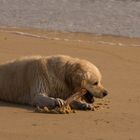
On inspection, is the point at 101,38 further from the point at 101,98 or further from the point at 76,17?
the point at 101,98

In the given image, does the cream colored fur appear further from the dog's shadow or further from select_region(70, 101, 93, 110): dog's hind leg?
select_region(70, 101, 93, 110): dog's hind leg

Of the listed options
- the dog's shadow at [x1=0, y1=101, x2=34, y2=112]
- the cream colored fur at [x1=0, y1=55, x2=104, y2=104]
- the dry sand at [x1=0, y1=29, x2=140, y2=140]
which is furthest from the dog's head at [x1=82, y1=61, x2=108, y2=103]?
the dog's shadow at [x1=0, y1=101, x2=34, y2=112]

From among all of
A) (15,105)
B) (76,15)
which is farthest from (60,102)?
(76,15)

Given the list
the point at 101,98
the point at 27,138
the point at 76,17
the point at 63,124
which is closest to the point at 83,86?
the point at 101,98

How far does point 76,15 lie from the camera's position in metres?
18.6

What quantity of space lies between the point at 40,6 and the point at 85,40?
5.74 metres

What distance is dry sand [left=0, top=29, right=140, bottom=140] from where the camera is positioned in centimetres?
673

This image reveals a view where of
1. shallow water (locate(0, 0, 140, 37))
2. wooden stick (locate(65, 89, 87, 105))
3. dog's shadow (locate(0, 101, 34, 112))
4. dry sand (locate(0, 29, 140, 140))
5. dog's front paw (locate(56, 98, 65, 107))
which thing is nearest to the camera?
dry sand (locate(0, 29, 140, 140))

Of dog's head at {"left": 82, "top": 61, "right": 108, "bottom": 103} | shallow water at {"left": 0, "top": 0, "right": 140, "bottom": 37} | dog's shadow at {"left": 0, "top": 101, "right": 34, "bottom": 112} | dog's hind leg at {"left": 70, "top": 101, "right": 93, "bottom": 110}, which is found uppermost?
dog's head at {"left": 82, "top": 61, "right": 108, "bottom": 103}

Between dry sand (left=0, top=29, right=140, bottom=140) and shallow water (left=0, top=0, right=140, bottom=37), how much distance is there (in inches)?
46.5

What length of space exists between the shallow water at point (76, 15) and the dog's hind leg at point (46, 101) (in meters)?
7.75

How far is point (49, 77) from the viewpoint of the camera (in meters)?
8.45

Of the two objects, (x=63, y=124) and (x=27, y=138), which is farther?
(x=63, y=124)

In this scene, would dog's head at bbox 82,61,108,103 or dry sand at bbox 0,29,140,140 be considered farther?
dog's head at bbox 82,61,108,103
